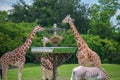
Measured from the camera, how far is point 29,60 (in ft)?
42.7

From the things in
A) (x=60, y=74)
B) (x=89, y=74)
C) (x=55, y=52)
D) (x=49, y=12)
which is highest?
(x=49, y=12)

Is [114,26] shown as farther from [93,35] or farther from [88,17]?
[88,17]

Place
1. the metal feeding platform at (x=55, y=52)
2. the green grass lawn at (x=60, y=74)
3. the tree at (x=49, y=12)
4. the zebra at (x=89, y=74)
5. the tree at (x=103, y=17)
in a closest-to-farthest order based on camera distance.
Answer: the zebra at (x=89, y=74)
the metal feeding platform at (x=55, y=52)
the green grass lawn at (x=60, y=74)
the tree at (x=103, y=17)
the tree at (x=49, y=12)

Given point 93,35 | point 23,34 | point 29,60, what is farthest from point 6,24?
point 93,35

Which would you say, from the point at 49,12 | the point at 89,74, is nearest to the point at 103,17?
the point at 49,12

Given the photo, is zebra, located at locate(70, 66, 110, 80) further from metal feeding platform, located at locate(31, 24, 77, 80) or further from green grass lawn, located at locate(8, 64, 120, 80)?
green grass lawn, located at locate(8, 64, 120, 80)

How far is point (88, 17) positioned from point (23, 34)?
5123 millimetres

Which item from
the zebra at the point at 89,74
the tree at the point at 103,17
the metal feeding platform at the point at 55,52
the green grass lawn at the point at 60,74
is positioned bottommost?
the green grass lawn at the point at 60,74

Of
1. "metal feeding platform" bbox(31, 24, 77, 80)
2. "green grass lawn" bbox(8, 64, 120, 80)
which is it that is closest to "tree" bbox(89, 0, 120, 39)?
"green grass lawn" bbox(8, 64, 120, 80)

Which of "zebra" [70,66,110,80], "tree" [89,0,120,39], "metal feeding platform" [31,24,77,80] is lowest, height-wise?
"zebra" [70,66,110,80]

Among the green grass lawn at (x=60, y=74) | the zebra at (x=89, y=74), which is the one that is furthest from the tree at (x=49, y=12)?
the zebra at (x=89, y=74)

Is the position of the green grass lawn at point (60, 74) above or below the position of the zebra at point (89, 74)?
below

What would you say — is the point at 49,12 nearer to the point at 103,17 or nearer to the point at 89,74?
the point at 103,17

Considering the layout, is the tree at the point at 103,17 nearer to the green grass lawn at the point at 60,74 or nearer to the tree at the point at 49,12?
the tree at the point at 49,12
